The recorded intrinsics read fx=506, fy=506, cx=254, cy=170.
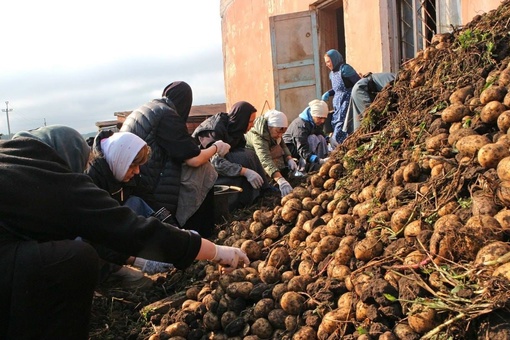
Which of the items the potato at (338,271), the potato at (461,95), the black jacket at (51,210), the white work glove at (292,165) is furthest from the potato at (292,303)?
the white work glove at (292,165)

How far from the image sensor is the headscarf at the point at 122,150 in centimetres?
356

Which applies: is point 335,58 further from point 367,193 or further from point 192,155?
point 367,193

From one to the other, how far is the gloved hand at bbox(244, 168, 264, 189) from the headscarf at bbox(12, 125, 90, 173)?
3.02 meters

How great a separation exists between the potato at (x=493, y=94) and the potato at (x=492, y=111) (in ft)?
0.18

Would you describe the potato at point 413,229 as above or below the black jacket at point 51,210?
below

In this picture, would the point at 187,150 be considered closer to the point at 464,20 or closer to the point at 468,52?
the point at 468,52

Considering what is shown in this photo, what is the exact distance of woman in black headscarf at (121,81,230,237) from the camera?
188 inches

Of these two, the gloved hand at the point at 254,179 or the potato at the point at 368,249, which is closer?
the potato at the point at 368,249

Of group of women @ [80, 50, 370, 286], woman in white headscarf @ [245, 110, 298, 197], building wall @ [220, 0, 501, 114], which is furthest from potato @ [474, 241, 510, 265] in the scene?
building wall @ [220, 0, 501, 114]

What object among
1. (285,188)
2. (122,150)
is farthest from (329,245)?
(285,188)

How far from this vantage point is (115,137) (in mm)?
3613

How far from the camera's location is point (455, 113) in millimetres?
3404

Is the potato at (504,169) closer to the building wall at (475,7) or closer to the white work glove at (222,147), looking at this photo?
the white work glove at (222,147)

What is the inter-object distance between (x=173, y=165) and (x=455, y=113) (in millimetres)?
2617
